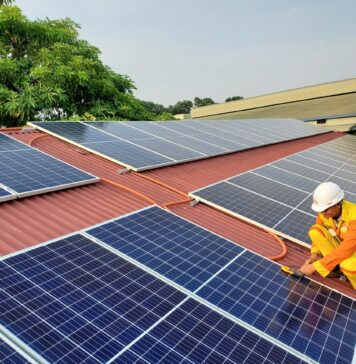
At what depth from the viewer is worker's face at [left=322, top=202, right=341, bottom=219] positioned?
598 centimetres

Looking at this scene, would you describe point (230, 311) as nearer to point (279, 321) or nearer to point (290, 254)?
point (279, 321)

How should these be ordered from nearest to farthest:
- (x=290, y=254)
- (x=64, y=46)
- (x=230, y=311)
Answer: (x=230, y=311) < (x=290, y=254) < (x=64, y=46)

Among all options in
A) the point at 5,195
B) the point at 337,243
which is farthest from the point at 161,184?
the point at 337,243

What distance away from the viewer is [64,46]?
910 inches

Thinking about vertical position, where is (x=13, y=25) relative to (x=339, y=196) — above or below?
above

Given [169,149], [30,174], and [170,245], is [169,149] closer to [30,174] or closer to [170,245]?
[30,174]

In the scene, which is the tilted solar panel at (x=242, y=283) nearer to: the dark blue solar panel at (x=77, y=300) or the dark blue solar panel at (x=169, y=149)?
the dark blue solar panel at (x=77, y=300)

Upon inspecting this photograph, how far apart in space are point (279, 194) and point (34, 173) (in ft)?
19.5

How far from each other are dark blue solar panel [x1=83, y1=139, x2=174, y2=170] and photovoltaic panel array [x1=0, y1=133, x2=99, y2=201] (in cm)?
179

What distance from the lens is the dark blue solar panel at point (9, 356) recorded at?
114 inches

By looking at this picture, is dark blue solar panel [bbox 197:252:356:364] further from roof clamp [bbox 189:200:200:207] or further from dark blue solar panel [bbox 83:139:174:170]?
dark blue solar panel [bbox 83:139:174:170]

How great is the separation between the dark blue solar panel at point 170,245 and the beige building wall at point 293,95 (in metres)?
60.4

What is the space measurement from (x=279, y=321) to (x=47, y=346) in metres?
2.77

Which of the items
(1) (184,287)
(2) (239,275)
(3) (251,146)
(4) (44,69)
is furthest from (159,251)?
(4) (44,69)
